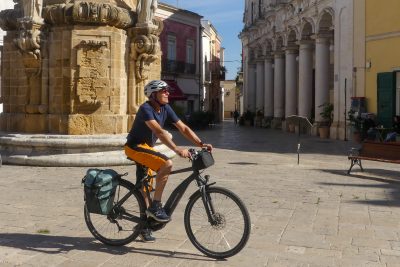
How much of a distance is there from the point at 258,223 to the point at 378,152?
17.2 feet

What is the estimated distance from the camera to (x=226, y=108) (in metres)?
78.1

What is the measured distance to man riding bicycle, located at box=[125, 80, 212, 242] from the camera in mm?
4852

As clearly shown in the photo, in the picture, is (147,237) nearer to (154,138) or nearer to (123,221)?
(123,221)

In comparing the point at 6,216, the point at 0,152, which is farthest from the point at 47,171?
the point at 6,216

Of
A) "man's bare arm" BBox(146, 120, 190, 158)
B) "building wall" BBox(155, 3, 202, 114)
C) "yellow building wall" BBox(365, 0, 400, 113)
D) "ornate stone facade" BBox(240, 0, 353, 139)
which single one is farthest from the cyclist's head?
"building wall" BBox(155, 3, 202, 114)

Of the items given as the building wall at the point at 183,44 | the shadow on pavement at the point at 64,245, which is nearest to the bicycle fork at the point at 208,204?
the shadow on pavement at the point at 64,245

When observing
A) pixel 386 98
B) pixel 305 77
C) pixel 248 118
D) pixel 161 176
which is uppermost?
pixel 305 77

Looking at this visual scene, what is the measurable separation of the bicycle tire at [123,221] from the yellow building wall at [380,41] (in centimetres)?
1574

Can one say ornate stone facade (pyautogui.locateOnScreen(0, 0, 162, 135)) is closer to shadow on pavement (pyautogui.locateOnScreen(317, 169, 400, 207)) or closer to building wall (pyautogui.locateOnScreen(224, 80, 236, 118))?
shadow on pavement (pyautogui.locateOnScreen(317, 169, 400, 207))

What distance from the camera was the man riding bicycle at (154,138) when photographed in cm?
485

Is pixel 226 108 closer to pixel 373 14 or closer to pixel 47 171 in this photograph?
pixel 373 14

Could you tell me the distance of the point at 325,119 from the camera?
76.5 feet

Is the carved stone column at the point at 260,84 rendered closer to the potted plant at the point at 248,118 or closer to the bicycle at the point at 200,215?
the potted plant at the point at 248,118

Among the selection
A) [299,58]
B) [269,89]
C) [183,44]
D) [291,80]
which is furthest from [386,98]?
[183,44]
